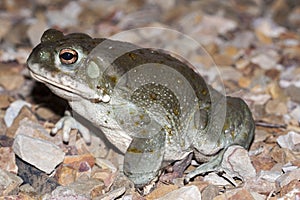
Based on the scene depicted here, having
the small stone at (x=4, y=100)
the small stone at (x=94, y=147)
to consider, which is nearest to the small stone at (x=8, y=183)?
the small stone at (x=94, y=147)

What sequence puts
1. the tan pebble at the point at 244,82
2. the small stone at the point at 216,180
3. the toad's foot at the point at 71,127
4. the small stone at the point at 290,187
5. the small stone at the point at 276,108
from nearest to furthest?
the small stone at the point at 290,187 → the small stone at the point at 216,180 → the toad's foot at the point at 71,127 → the small stone at the point at 276,108 → the tan pebble at the point at 244,82

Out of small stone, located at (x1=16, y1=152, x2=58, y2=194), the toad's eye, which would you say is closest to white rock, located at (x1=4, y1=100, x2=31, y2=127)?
small stone, located at (x1=16, y1=152, x2=58, y2=194)

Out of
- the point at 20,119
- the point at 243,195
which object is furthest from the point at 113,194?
the point at 20,119

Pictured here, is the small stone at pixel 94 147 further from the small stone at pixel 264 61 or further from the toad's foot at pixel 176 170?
the small stone at pixel 264 61

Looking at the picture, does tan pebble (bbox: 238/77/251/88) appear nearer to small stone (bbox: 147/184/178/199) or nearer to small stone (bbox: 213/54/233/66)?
small stone (bbox: 213/54/233/66)

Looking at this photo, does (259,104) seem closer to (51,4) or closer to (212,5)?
(212,5)

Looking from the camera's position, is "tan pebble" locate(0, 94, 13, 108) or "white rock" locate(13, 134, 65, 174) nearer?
"white rock" locate(13, 134, 65, 174)

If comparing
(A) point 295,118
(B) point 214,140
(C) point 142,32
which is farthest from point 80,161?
(C) point 142,32

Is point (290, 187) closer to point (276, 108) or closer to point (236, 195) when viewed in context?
point (236, 195)
